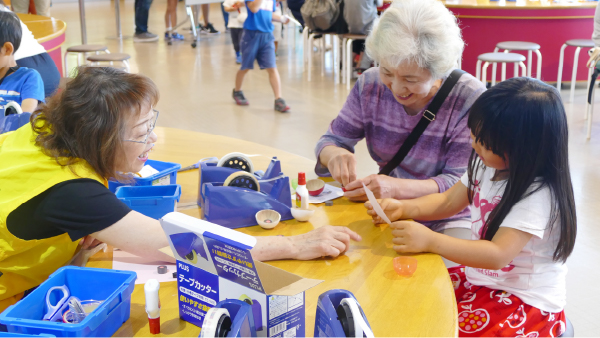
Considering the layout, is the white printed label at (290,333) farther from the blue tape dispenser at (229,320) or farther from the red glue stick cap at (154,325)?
the red glue stick cap at (154,325)


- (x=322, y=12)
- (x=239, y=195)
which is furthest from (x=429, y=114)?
(x=322, y=12)

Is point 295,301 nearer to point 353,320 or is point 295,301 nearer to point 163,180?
point 353,320

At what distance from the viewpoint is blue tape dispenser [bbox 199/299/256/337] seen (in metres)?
1.00

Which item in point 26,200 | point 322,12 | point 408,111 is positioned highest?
point 322,12

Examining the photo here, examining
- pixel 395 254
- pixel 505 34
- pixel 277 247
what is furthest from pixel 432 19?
pixel 505 34

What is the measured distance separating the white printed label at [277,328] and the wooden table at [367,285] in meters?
0.11

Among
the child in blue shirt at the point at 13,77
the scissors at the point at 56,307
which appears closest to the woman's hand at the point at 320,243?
the scissors at the point at 56,307

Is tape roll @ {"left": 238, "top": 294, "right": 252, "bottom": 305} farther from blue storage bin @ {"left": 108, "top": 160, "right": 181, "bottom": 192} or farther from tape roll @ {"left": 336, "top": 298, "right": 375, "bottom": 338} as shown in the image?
blue storage bin @ {"left": 108, "top": 160, "right": 181, "bottom": 192}

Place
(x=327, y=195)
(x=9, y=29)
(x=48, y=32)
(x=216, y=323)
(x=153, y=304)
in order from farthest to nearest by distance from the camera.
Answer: (x=48, y=32) → (x=9, y=29) → (x=327, y=195) → (x=153, y=304) → (x=216, y=323)

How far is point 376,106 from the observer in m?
2.23

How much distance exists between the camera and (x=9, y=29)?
9.55 ft

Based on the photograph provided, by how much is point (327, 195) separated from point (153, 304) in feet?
3.00

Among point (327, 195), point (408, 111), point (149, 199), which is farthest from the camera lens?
point (408, 111)

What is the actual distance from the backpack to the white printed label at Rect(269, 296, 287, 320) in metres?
5.98
